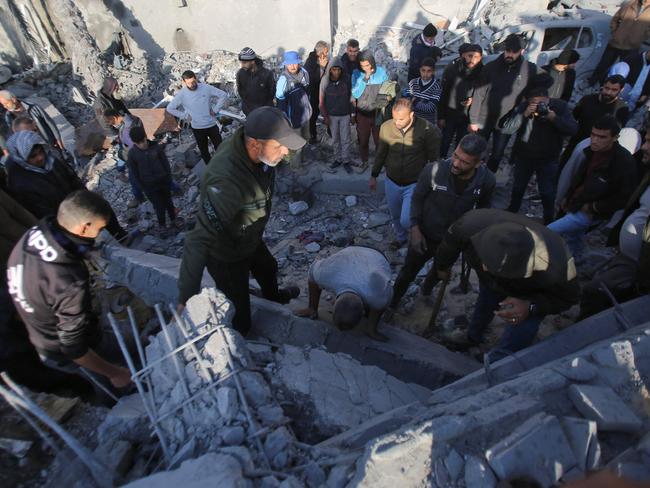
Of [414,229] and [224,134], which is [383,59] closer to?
[224,134]

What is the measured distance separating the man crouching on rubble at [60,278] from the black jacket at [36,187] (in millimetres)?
1739

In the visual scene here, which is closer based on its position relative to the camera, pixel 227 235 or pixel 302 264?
pixel 227 235

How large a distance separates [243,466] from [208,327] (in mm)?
754

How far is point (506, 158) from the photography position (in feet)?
21.3

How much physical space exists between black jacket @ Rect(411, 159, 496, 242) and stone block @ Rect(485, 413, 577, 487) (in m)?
2.19

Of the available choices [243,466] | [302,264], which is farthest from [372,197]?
[243,466]

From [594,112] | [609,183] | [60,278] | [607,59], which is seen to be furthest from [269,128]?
[607,59]

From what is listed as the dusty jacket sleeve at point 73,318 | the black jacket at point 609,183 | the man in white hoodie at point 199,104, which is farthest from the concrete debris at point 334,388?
the man in white hoodie at point 199,104

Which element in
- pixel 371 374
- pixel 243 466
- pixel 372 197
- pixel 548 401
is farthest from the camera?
pixel 372 197

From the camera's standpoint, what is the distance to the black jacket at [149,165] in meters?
5.10

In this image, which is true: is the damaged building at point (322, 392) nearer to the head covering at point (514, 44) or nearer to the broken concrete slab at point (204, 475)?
the broken concrete slab at point (204, 475)

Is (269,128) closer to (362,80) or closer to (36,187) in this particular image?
(36,187)

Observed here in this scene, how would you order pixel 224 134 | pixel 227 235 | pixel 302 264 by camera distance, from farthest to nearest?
pixel 224 134
pixel 302 264
pixel 227 235

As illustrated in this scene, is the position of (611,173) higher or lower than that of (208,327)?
lower
